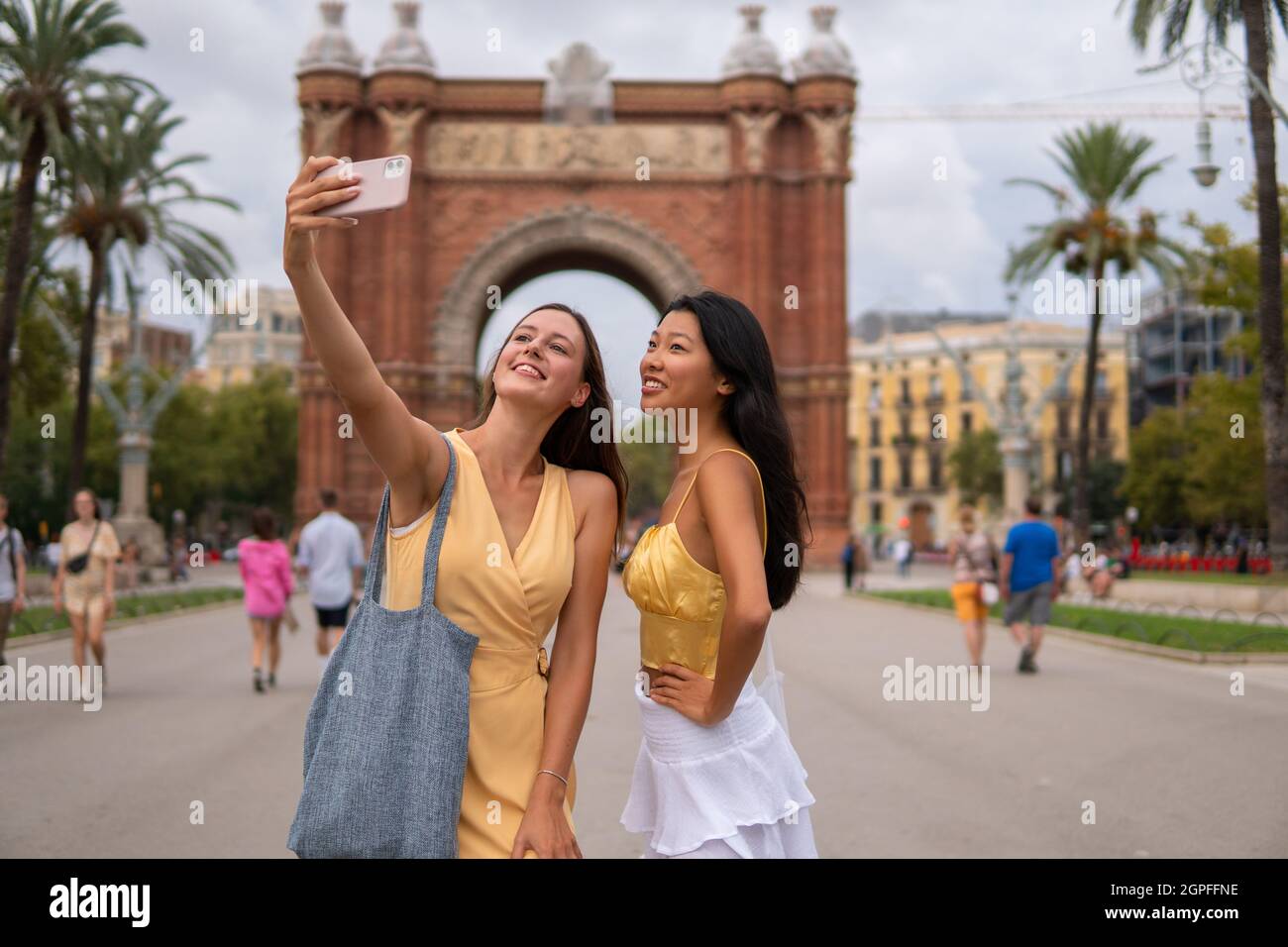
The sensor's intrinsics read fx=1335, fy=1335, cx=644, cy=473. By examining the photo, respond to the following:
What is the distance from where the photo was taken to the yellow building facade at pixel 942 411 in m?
86.6

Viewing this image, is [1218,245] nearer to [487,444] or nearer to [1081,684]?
[1081,684]

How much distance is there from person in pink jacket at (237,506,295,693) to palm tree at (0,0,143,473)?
9.86 metres

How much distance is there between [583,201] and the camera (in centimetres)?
4228

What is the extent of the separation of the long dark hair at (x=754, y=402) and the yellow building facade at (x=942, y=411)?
81.7 meters

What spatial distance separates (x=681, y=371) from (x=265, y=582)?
10440 mm

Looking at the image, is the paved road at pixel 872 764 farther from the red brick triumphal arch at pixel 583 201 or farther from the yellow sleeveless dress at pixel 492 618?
the red brick triumphal arch at pixel 583 201

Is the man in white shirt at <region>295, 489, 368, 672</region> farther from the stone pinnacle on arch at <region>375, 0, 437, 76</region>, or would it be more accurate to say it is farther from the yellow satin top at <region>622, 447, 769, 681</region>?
the stone pinnacle on arch at <region>375, 0, 437, 76</region>

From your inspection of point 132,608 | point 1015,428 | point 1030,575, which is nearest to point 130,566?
point 132,608

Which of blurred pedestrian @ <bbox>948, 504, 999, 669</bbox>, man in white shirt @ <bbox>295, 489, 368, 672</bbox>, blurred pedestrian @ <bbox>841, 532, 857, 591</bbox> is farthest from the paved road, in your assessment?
blurred pedestrian @ <bbox>841, 532, 857, 591</bbox>

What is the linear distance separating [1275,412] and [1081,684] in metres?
8.61

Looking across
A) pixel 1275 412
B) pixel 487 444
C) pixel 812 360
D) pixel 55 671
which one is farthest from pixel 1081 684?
pixel 812 360

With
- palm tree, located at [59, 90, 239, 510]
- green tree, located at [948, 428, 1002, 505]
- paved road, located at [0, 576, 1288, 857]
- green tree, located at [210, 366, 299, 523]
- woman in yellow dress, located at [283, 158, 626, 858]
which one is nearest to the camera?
woman in yellow dress, located at [283, 158, 626, 858]

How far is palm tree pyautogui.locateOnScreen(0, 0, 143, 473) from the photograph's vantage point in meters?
21.6

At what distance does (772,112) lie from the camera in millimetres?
42688
